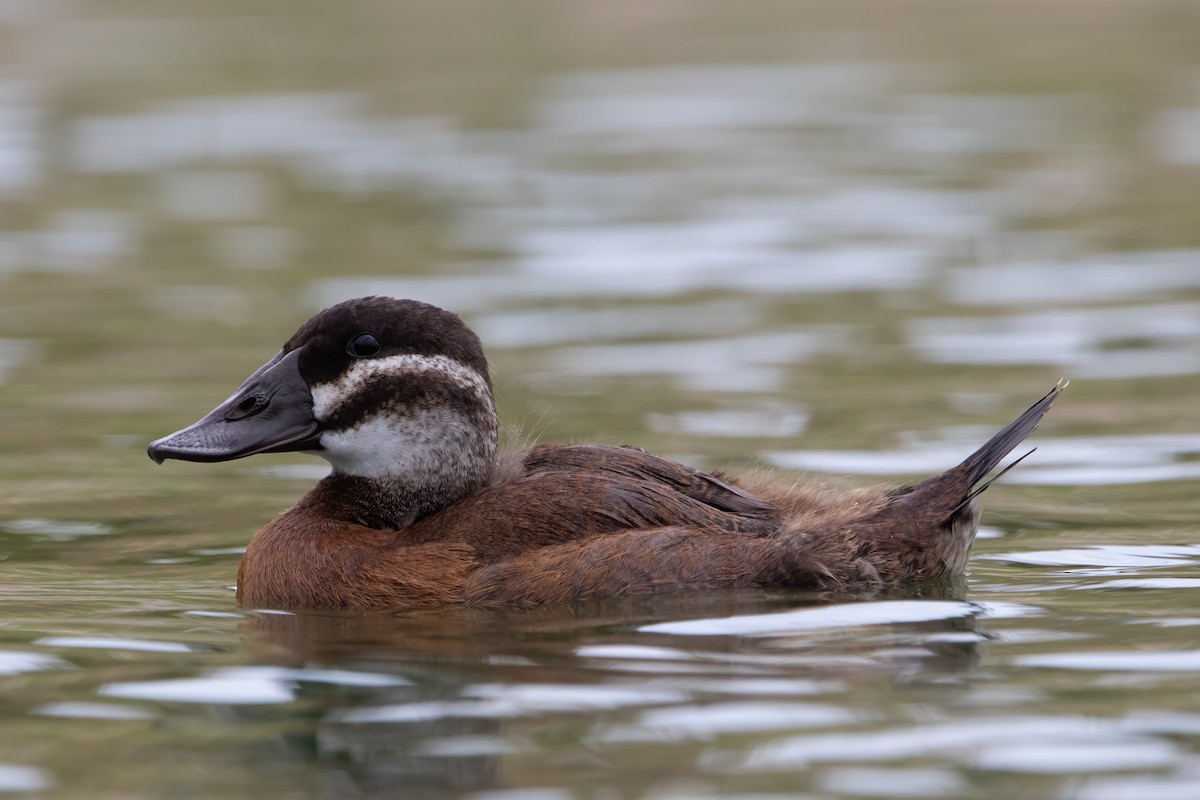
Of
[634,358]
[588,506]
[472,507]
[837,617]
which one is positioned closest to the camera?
[837,617]

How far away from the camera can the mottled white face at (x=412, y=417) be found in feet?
24.6

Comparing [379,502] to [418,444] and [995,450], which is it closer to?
[418,444]

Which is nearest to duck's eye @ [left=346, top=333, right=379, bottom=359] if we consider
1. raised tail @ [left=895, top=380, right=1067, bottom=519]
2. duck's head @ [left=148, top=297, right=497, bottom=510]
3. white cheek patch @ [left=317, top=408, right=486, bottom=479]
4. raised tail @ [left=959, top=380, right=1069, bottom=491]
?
duck's head @ [left=148, top=297, right=497, bottom=510]

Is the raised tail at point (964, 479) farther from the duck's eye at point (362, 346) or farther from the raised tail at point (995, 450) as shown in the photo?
the duck's eye at point (362, 346)

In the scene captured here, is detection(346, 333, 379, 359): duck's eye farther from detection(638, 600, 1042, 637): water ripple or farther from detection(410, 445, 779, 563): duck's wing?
detection(638, 600, 1042, 637): water ripple

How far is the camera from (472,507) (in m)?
7.46

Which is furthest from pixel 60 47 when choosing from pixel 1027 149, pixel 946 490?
pixel 946 490

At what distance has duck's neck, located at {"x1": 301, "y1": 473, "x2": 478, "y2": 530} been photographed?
7629 mm

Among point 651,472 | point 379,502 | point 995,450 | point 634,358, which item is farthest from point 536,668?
point 634,358

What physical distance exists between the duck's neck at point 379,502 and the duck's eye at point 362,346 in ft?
1.56

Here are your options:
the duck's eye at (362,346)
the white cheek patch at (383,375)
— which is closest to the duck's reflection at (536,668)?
the white cheek patch at (383,375)

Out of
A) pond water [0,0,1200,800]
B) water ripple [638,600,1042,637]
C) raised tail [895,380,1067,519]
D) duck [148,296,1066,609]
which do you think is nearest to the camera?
pond water [0,0,1200,800]

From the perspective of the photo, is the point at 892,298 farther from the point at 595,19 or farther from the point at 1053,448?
the point at 595,19

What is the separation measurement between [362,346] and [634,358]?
471 cm
